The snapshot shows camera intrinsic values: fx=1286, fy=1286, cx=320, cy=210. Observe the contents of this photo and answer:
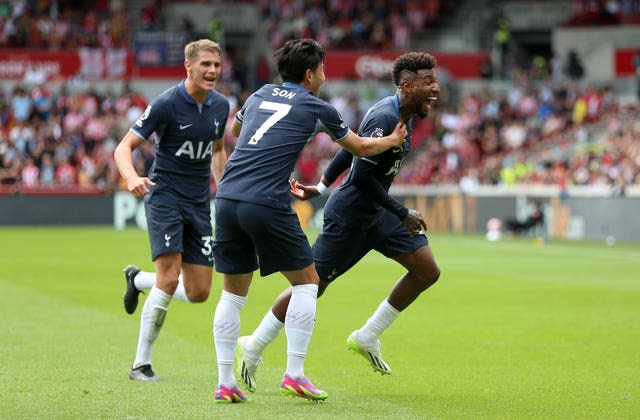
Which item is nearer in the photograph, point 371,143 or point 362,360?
point 371,143

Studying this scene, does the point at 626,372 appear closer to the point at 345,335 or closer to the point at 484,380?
the point at 484,380

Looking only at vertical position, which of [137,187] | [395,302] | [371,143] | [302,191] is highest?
[371,143]

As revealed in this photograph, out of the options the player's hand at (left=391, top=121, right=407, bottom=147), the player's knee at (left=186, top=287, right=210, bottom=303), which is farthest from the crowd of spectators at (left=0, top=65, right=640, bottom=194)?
the player's hand at (left=391, top=121, right=407, bottom=147)

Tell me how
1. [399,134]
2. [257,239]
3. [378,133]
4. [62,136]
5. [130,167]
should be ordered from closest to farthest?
[257,239]
[399,134]
[130,167]
[378,133]
[62,136]

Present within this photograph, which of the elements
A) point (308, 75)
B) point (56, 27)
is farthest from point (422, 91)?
point (56, 27)

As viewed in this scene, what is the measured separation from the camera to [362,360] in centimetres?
1048

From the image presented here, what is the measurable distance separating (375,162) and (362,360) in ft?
7.30

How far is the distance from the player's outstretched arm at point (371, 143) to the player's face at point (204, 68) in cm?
136

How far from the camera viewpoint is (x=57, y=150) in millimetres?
35219

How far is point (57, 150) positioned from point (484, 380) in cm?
2738

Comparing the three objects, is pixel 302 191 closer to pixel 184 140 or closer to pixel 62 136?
pixel 184 140

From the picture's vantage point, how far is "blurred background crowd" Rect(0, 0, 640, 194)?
3406 cm

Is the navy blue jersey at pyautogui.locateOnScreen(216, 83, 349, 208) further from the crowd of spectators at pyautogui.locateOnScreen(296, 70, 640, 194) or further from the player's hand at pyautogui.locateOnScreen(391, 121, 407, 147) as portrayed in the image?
the crowd of spectators at pyautogui.locateOnScreen(296, 70, 640, 194)

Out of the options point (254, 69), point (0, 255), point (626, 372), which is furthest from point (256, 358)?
point (254, 69)
